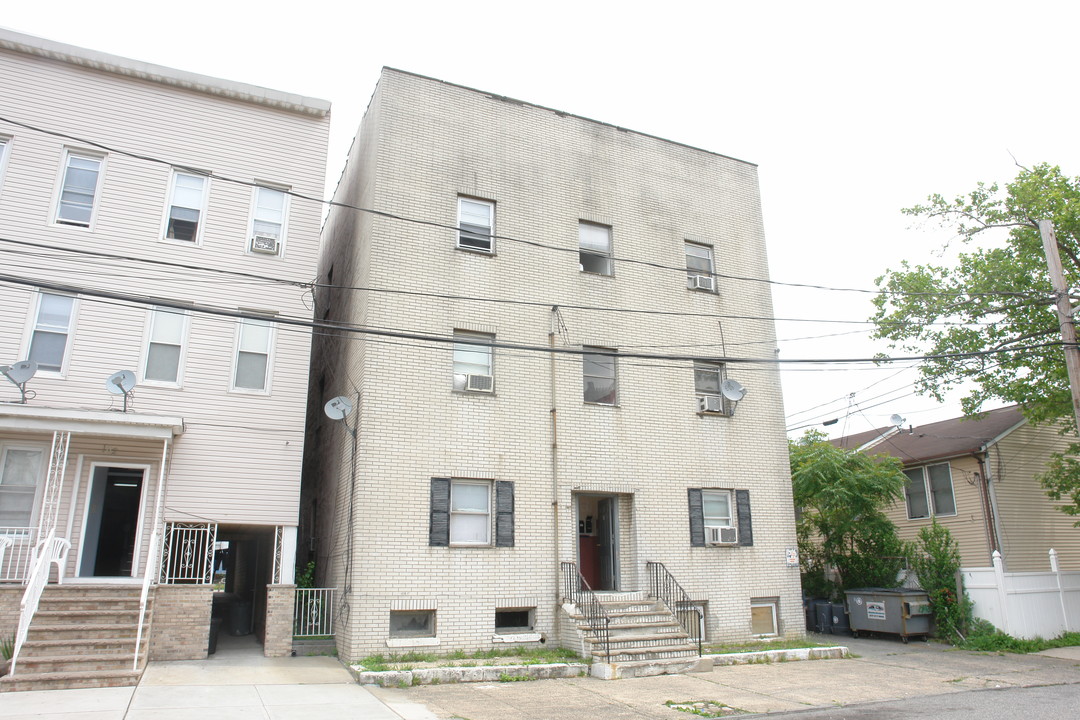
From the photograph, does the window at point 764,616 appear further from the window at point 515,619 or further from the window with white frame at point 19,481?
the window with white frame at point 19,481

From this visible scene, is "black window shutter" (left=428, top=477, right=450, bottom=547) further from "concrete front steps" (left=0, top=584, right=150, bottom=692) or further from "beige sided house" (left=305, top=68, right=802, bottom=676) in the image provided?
"concrete front steps" (left=0, top=584, right=150, bottom=692)

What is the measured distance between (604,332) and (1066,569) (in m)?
16.0

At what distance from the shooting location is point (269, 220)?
15656mm

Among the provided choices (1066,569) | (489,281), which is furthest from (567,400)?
(1066,569)

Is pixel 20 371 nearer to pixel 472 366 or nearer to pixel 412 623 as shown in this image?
pixel 472 366

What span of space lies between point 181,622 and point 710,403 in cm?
1101

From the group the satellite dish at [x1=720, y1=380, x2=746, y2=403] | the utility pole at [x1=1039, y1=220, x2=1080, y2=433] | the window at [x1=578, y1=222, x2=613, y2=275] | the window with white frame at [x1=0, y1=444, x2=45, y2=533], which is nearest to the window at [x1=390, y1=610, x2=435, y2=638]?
the window with white frame at [x1=0, y1=444, x2=45, y2=533]

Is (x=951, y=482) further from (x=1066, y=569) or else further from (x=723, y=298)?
(x=723, y=298)

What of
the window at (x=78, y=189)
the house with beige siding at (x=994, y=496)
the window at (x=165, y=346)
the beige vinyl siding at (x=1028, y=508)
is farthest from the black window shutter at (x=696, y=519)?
the window at (x=78, y=189)

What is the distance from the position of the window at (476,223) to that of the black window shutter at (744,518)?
24.4ft

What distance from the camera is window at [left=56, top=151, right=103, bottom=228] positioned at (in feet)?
47.0

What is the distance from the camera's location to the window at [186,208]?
1494cm

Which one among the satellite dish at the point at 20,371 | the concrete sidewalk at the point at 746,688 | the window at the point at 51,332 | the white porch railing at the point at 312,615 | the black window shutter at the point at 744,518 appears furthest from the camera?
the black window shutter at the point at 744,518

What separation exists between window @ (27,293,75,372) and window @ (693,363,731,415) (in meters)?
12.3
